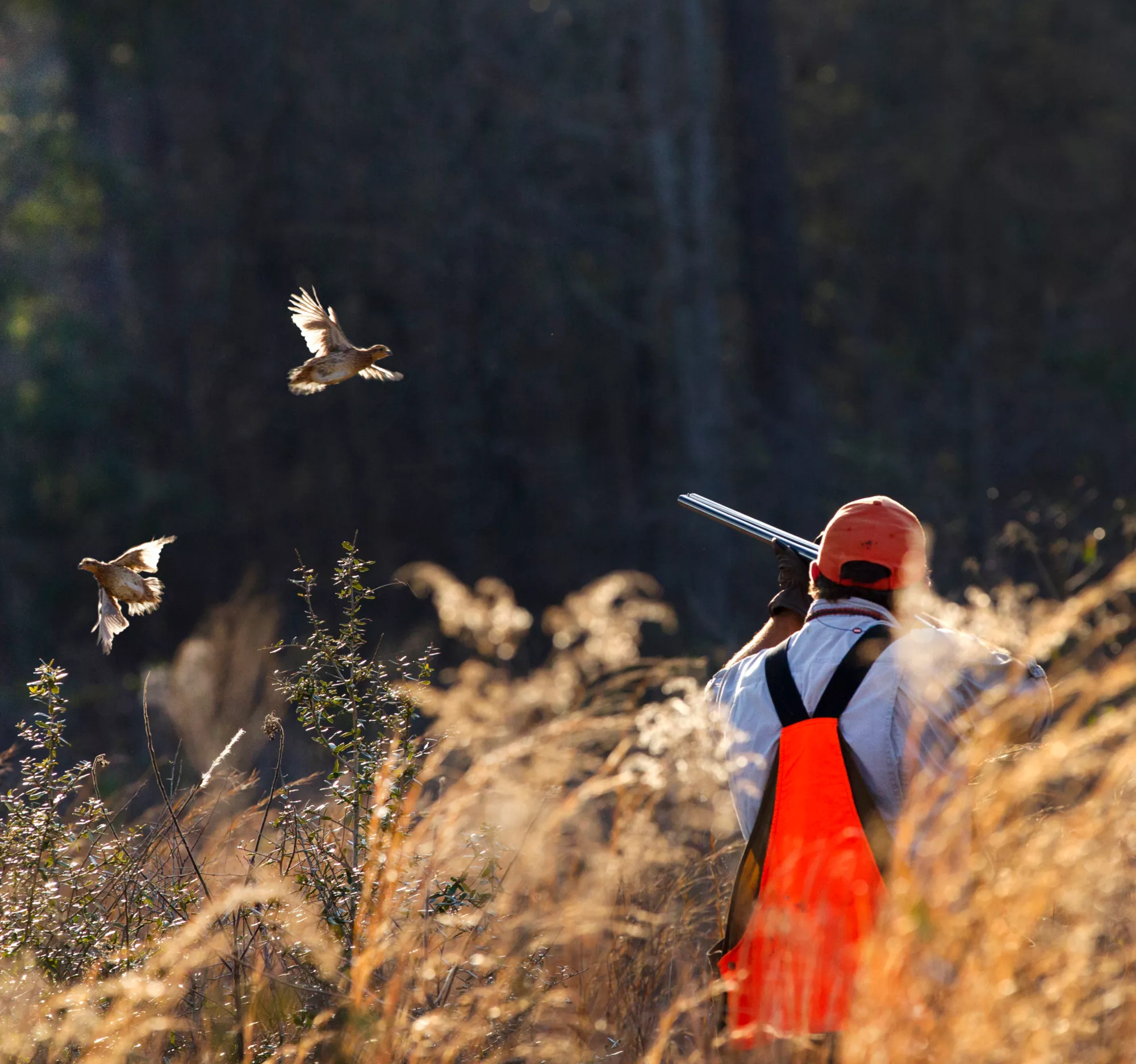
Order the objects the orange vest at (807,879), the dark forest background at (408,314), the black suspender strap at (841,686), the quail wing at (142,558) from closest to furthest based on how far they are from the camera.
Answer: the orange vest at (807,879), the black suspender strap at (841,686), the quail wing at (142,558), the dark forest background at (408,314)

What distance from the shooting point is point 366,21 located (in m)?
14.5

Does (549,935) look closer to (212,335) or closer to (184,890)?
(184,890)

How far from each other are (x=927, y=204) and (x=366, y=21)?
9639 mm

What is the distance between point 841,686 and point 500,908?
914 millimetres

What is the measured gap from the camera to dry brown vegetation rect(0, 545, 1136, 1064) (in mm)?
2227

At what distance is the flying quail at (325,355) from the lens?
13.0 feet

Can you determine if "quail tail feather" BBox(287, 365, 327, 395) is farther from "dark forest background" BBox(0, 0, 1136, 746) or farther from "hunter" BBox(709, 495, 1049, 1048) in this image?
"dark forest background" BBox(0, 0, 1136, 746)

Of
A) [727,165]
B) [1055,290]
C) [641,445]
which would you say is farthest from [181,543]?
[1055,290]

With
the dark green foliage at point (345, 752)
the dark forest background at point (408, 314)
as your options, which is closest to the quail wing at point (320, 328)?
the dark green foliage at point (345, 752)

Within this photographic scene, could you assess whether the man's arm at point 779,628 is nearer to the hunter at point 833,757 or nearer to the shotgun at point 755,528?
the shotgun at point 755,528

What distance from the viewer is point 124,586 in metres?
3.82

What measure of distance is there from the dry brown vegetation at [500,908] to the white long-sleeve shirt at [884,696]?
0.07m

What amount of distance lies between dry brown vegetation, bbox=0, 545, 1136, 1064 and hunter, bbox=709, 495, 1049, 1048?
91mm

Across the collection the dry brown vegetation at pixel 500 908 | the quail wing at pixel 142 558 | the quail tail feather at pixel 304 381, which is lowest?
the dry brown vegetation at pixel 500 908
